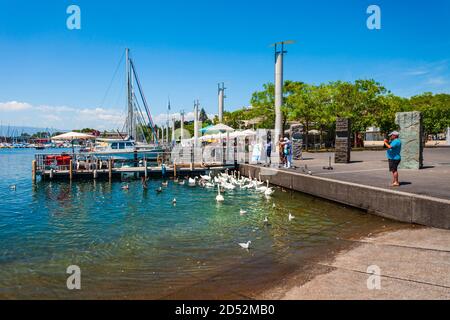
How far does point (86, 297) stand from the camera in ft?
23.5

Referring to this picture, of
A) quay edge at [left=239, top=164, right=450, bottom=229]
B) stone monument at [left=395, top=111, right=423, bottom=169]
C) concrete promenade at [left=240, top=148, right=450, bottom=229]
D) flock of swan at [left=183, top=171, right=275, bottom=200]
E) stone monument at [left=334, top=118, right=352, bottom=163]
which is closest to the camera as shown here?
quay edge at [left=239, top=164, right=450, bottom=229]

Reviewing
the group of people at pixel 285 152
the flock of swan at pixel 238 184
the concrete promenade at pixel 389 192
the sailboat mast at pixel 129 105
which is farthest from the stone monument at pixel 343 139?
the sailboat mast at pixel 129 105

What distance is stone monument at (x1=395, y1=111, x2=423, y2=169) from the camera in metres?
18.6

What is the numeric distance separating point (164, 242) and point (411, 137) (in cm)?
1501

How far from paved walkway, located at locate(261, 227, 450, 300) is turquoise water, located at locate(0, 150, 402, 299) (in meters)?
0.93

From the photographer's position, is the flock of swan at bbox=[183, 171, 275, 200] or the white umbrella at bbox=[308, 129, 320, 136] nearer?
the flock of swan at bbox=[183, 171, 275, 200]

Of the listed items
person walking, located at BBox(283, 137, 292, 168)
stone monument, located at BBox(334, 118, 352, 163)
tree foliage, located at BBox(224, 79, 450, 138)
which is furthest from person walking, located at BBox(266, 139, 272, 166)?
tree foliage, located at BBox(224, 79, 450, 138)

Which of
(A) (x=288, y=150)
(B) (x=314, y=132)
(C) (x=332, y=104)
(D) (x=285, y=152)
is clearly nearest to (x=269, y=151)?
(D) (x=285, y=152)

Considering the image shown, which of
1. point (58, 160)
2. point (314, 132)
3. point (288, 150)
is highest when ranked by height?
point (314, 132)

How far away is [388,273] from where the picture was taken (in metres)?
6.77

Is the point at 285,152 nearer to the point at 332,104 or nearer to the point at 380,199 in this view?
the point at 380,199

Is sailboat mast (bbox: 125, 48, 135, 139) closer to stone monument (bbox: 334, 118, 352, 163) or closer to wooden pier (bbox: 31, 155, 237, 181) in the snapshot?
wooden pier (bbox: 31, 155, 237, 181)
